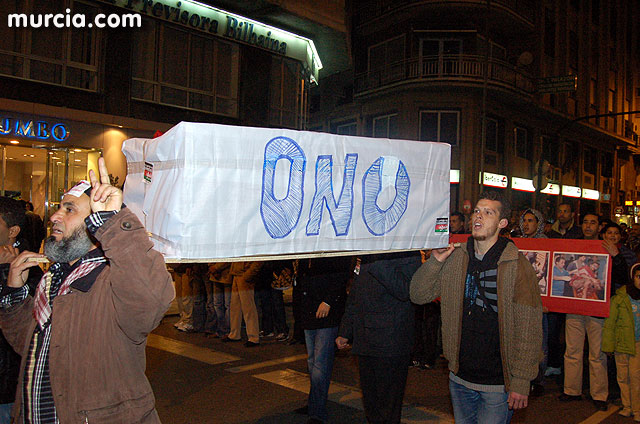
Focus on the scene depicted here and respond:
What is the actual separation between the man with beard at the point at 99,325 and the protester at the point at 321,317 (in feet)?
10.2

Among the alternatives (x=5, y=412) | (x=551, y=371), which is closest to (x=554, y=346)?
(x=551, y=371)

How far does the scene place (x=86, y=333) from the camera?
248cm

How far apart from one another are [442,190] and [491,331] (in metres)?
1.04

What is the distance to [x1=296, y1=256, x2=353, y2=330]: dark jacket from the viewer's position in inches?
221

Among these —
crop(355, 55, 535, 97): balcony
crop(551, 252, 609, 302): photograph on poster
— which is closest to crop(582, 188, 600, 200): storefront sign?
crop(355, 55, 535, 97): balcony

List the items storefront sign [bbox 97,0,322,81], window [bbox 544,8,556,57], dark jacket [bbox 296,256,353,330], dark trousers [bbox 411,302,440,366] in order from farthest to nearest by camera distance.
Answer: window [bbox 544,8,556,57] → storefront sign [bbox 97,0,322,81] → dark trousers [bbox 411,302,440,366] → dark jacket [bbox 296,256,353,330]

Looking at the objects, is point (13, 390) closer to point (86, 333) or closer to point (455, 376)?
point (86, 333)

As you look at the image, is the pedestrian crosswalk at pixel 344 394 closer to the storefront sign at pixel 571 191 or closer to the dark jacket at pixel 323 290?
the dark jacket at pixel 323 290

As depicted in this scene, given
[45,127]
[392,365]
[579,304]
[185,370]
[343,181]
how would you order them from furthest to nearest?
[45,127] < [185,370] < [579,304] < [392,365] < [343,181]

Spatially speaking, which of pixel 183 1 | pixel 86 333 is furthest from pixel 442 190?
pixel 183 1

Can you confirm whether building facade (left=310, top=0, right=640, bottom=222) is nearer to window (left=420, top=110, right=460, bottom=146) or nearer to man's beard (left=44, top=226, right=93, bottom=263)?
window (left=420, top=110, right=460, bottom=146)

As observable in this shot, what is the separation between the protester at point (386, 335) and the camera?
4.38 metres

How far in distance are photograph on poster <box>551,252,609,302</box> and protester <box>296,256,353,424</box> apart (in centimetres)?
278

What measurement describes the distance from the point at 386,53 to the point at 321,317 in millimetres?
25580
